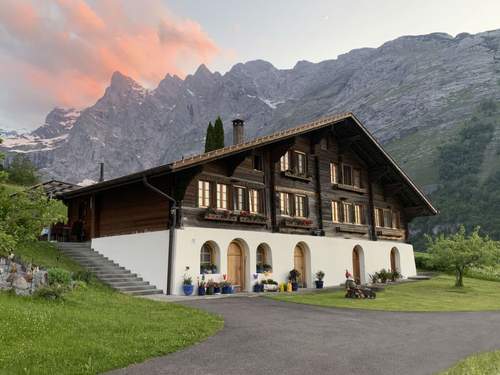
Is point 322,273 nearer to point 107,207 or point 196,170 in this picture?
point 196,170

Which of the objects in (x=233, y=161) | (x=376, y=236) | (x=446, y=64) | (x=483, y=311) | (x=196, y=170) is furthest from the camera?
(x=446, y=64)

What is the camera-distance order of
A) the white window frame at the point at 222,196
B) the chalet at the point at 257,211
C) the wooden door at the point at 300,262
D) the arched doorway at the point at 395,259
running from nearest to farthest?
1. the chalet at the point at 257,211
2. the white window frame at the point at 222,196
3. the wooden door at the point at 300,262
4. the arched doorway at the point at 395,259

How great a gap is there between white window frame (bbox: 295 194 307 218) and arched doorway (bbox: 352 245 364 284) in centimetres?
604

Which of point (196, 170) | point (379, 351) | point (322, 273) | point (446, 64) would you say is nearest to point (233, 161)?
point (196, 170)

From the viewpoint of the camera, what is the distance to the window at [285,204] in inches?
970

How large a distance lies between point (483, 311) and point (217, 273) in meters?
11.1

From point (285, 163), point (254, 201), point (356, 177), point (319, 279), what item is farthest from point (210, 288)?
point (356, 177)

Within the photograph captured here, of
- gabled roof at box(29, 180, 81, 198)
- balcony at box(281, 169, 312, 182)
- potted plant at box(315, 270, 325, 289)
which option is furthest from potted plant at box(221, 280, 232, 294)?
gabled roof at box(29, 180, 81, 198)

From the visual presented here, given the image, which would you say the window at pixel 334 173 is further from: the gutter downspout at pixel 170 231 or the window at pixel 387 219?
the gutter downspout at pixel 170 231

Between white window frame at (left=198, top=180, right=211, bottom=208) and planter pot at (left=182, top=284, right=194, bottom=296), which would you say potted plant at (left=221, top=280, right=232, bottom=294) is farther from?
white window frame at (left=198, top=180, right=211, bottom=208)

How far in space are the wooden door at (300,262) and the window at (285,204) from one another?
7.80ft

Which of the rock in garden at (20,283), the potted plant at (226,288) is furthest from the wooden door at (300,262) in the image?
the rock in garden at (20,283)

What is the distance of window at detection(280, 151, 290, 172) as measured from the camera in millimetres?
25188

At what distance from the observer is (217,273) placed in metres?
20.2
